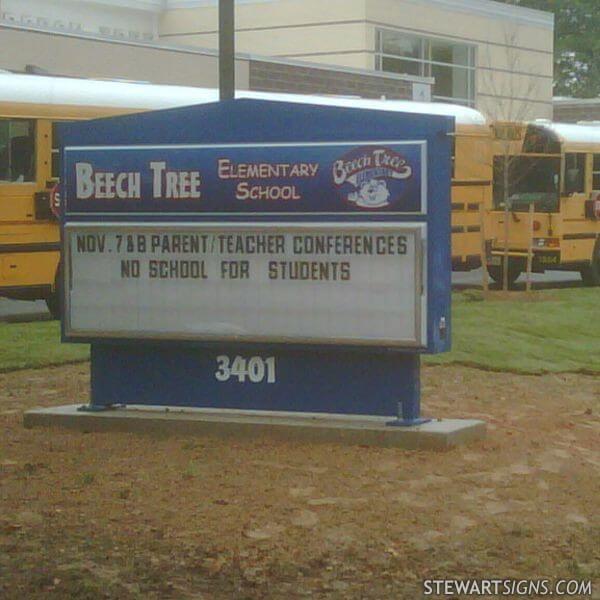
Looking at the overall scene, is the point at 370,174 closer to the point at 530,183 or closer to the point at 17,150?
the point at 17,150

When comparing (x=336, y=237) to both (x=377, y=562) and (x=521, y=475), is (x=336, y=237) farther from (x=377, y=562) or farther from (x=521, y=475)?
Answer: (x=377, y=562)

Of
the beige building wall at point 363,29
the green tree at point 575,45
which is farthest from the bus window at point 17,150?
the green tree at point 575,45

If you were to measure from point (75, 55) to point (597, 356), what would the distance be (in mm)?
16049

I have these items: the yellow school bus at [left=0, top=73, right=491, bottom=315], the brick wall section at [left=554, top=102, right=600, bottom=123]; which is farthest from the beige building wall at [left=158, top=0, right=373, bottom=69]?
the yellow school bus at [left=0, top=73, right=491, bottom=315]

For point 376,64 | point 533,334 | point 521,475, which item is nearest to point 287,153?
point 521,475

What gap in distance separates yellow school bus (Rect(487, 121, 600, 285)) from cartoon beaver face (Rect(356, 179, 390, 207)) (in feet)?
52.9

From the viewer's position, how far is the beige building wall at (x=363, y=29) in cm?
3991

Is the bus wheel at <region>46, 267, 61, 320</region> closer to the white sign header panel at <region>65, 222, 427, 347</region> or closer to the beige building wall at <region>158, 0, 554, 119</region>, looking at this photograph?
the white sign header panel at <region>65, 222, 427, 347</region>

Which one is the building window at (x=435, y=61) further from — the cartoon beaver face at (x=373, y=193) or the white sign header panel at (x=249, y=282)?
the cartoon beaver face at (x=373, y=193)

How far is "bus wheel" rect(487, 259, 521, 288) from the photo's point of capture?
87.4 ft

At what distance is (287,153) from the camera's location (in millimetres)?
10188

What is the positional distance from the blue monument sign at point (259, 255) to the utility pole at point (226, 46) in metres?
2.33

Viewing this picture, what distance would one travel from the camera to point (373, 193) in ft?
32.7

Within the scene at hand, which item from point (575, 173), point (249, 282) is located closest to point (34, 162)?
point (249, 282)
